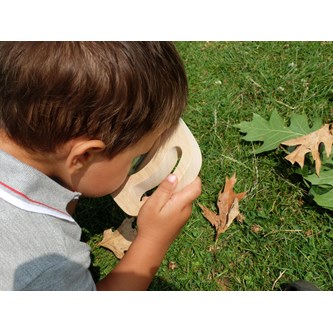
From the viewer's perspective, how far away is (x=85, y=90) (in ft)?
3.71

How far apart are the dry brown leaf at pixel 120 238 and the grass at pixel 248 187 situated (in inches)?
2.1

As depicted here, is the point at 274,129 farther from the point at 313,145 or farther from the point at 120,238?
the point at 120,238

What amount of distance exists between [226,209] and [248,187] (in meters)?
0.18

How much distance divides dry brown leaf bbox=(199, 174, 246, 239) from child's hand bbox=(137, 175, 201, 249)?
1.50 feet

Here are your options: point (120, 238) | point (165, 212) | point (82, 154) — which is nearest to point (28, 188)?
point (82, 154)

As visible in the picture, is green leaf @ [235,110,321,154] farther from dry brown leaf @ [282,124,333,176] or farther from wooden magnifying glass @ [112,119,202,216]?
wooden magnifying glass @ [112,119,202,216]

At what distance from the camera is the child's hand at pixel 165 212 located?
1513 mm

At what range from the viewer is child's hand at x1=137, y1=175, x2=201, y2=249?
59.6 inches

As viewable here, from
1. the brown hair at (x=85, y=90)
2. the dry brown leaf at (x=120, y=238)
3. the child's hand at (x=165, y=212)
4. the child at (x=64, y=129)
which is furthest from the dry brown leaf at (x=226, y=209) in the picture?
the brown hair at (x=85, y=90)

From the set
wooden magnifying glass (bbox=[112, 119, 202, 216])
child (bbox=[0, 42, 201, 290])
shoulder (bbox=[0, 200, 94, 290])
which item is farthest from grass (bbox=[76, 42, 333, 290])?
shoulder (bbox=[0, 200, 94, 290])

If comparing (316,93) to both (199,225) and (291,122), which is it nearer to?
(291,122)

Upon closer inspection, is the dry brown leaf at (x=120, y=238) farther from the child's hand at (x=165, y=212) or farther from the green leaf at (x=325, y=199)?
the green leaf at (x=325, y=199)
